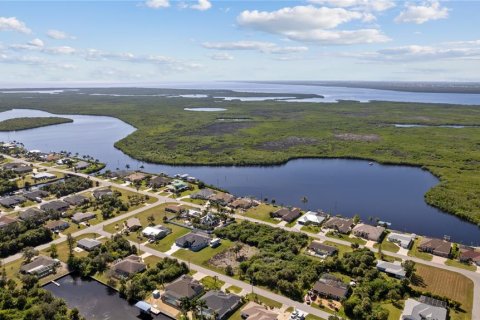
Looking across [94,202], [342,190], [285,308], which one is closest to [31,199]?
[94,202]

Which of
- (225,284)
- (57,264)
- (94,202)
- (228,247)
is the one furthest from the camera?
(94,202)

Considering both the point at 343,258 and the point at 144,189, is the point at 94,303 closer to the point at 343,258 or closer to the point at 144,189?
the point at 343,258

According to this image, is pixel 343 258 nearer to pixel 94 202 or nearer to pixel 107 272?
pixel 107 272

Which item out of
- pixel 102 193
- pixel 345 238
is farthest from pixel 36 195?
pixel 345 238

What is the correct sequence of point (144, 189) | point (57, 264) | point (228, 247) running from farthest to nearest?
point (144, 189) → point (228, 247) → point (57, 264)

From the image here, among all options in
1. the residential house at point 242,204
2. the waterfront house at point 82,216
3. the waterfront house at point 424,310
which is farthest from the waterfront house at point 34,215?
the waterfront house at point 424,310

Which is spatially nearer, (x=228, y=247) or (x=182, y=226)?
(x=228, y=247)

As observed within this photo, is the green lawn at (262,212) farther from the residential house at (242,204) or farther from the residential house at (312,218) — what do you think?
the residential house at (312,218)
